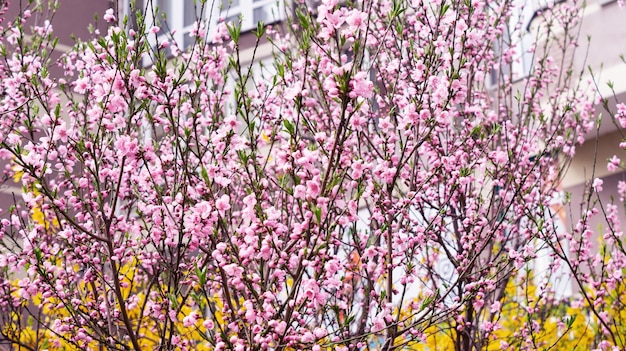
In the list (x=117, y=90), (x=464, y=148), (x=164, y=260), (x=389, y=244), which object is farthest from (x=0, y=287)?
(x=464, y=148)

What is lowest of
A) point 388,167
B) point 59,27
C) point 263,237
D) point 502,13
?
point 263,237

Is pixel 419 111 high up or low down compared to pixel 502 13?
down

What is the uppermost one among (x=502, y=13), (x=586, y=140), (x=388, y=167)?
(x=586, y=140)

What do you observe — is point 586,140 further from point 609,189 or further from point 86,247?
point 86,247

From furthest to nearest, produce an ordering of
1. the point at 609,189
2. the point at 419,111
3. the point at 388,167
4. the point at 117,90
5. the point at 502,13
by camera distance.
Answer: the point at 609,189
the point at 502,13
the point at 419,111
the point at 388,167
the point at 117,90

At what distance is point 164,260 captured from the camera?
552 cm

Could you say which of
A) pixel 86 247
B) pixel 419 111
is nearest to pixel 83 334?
pixel 86 247

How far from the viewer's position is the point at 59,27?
1748 centimetres

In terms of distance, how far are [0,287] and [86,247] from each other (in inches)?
59.9

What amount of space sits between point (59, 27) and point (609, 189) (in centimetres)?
1113

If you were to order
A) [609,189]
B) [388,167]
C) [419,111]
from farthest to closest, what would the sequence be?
[609,189], [419,111], [388,167]

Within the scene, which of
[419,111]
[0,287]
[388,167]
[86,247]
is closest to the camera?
[388,167]

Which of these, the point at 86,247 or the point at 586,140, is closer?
the point at 86,247

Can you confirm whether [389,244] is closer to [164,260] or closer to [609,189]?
[164,260]
